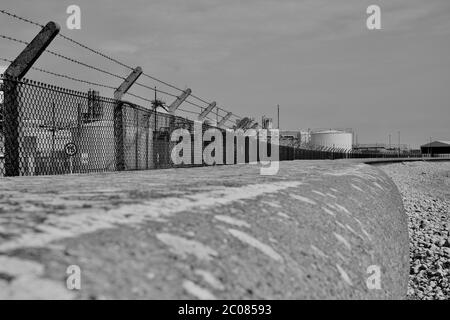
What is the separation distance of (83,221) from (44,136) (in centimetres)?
620

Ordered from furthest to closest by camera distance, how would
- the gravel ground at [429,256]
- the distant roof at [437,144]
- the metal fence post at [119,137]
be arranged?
the distant roof at [437,144], the metal fence post at [119,137], the gravel ground at [429,256]

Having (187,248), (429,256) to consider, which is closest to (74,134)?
(429,256)

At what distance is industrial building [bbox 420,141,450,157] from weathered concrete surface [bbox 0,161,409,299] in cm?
12973

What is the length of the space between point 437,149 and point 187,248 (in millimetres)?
135543

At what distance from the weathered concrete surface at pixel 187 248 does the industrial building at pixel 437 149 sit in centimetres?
12973

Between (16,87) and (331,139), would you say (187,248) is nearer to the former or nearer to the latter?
(16,87)

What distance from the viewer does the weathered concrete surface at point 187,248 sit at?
102cm

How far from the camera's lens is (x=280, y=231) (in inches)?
62.2

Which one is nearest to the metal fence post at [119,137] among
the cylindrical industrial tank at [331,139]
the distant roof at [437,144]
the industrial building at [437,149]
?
the cylindrical industrial tank at [331,139]

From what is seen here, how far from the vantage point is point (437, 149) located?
414 ft

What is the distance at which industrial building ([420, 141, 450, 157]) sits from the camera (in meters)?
123

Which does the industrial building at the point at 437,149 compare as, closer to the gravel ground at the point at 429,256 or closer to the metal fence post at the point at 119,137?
the gravel ground at the point at 429,256
